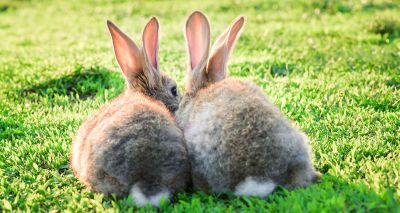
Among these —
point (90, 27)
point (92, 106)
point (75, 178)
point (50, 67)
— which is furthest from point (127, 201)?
point (90, 27)

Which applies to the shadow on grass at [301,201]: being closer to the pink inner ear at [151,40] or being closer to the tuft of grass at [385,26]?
the pink inner ear at [151,40]

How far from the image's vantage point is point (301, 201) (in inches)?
143

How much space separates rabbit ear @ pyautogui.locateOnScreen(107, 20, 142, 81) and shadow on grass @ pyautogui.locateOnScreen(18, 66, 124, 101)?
1445mm

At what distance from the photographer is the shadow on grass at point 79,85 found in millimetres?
6859

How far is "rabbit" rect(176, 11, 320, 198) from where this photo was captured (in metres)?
3.74

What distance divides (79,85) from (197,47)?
228cm

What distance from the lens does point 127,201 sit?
3859 mm

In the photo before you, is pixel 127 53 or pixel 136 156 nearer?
pixel 136 156

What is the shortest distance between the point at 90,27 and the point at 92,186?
7823mm

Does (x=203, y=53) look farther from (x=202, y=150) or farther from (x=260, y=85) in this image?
(x=260, y=85)

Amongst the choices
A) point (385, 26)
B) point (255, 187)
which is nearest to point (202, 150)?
point (255, 187)

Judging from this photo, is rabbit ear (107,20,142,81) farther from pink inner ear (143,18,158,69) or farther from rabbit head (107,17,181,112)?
pink inner ear (143,18,158,69)

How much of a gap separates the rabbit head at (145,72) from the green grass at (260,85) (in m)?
0.83

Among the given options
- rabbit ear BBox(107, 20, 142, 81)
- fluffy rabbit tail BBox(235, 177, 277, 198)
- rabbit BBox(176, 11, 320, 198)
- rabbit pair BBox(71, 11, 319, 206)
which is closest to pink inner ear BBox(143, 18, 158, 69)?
rabbit ear BBox(107, 20, 142, 81)
